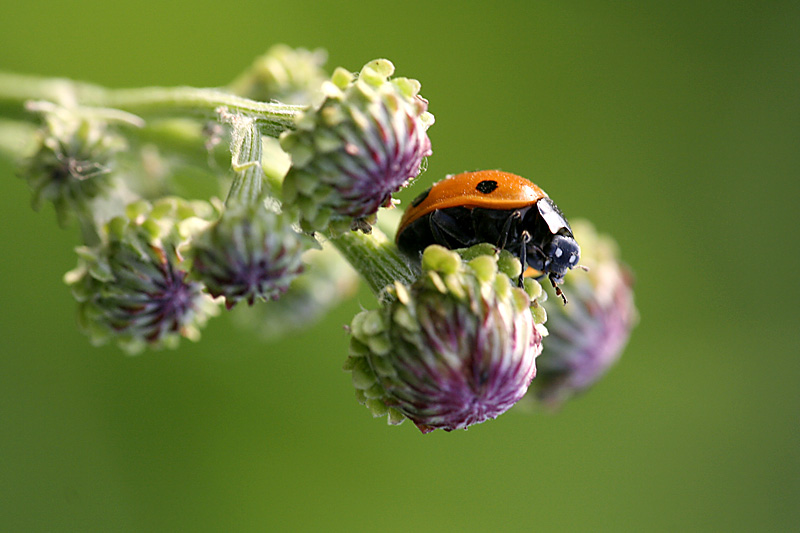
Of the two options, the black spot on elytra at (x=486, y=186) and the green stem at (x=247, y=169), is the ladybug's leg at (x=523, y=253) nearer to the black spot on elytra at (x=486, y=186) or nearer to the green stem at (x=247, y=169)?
the black spot on elytra at (x=486, y=186)

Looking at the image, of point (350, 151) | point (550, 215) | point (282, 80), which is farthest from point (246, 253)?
point (282, 80)

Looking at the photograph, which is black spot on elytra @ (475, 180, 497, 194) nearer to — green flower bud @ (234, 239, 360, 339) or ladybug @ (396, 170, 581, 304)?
ladybug @ (396, 170, 581, 304)

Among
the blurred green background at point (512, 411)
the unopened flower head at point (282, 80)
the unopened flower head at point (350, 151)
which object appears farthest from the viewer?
the blurred green background at point (512, 411)

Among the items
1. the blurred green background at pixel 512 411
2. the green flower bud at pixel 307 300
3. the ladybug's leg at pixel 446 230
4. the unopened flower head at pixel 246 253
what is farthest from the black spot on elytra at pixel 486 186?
the blurred green background at pixel 512 411

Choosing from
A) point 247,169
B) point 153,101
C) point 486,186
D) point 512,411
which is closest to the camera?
point 247,169

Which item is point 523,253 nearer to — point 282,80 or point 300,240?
point 300,240

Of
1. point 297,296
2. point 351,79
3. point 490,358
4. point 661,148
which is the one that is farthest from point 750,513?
point 351,79
